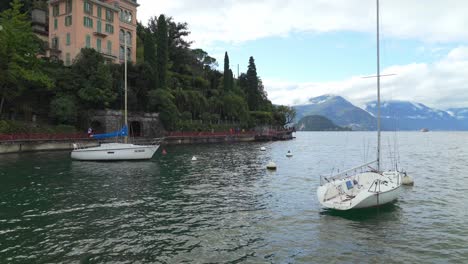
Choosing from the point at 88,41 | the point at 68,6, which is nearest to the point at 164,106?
the point at 88,41

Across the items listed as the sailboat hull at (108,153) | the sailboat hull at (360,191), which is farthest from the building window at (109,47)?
the sailboat hull at (360,191)

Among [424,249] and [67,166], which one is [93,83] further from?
[424,249]

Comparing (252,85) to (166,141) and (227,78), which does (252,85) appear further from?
(166,141)

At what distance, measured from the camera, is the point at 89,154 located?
36094 millimetres

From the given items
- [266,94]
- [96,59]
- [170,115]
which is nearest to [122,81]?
[96,59]

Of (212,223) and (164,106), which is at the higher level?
(164,106)

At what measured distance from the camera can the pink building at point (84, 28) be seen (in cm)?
6156

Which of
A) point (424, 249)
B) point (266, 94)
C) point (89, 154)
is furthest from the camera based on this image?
point (266, 94)

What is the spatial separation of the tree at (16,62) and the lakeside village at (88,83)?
13cm

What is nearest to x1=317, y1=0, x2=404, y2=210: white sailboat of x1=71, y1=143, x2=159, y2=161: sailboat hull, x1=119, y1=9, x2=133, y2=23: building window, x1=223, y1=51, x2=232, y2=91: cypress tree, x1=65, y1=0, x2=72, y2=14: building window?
x1=71, y1=143, x2=159, y2=161: sailboat hull

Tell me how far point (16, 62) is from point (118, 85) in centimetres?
1631

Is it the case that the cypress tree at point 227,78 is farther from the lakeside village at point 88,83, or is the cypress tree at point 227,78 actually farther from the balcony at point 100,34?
the balcony at point 100,34

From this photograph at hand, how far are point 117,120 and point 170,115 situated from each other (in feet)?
44.1

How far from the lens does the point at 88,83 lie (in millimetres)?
54688
